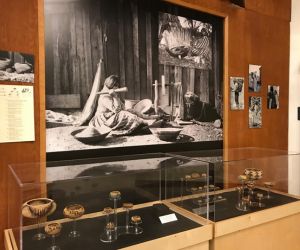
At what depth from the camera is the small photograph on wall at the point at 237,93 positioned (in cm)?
256

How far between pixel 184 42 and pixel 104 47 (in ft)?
2.29

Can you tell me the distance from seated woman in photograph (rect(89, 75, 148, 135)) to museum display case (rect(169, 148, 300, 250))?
50cm

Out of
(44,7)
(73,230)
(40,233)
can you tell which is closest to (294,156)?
(73,230)

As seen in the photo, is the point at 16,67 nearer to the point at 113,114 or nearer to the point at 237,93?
the point at 113,114

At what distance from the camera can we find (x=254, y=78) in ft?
8.91

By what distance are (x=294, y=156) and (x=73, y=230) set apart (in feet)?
5.55

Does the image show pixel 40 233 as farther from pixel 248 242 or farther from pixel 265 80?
pixel 265 80

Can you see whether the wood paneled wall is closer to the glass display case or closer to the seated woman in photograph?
the seated woman in photograph

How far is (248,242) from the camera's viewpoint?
5.81 feet

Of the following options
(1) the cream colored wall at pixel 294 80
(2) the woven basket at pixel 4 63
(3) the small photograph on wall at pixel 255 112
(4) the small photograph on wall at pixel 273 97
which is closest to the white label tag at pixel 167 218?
(2) the woven basket at pixel 4 63

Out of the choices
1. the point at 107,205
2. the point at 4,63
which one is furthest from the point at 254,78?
the point at 4,63

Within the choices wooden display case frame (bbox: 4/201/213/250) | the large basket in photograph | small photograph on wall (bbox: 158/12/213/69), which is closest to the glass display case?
wooden display case frame (bbox: 4/201/213/250)

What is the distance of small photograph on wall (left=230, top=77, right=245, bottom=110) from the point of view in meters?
2.56

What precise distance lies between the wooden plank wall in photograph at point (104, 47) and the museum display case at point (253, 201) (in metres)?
0.67
